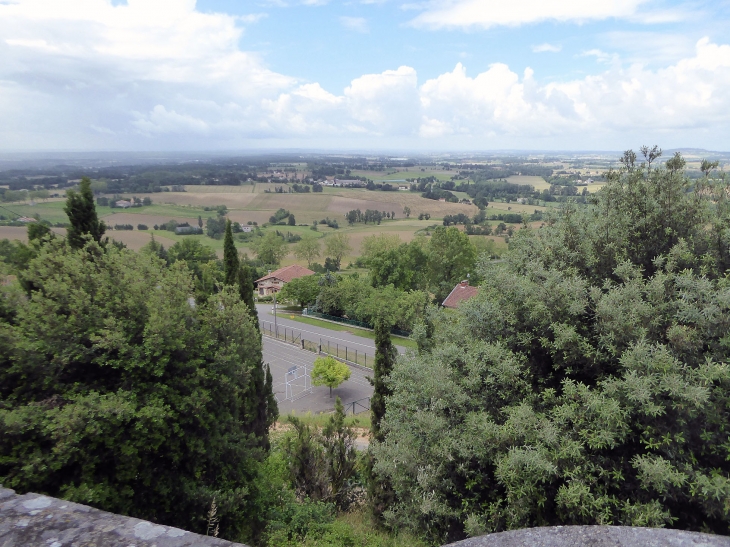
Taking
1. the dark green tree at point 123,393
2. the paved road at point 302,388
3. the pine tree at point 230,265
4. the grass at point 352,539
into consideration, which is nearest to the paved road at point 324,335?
the paved road at point 302,388

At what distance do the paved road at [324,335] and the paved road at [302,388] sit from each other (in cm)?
300

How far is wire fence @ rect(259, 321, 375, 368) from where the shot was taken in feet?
96.5

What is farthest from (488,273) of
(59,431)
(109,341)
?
(59,431)

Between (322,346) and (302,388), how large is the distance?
6.98 meters

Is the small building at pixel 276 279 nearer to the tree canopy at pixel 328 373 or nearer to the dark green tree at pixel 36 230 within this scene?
the tree canopy at pixel 328 373

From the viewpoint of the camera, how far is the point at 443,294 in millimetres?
41625

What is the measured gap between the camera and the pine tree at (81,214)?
9.45 meters

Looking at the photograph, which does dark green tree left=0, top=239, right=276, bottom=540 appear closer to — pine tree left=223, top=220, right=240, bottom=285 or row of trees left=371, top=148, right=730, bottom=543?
row of trees left=371, top=148, right=730, bottom=543

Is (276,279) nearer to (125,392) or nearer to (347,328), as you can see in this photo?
(347,328)

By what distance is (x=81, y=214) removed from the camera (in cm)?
962

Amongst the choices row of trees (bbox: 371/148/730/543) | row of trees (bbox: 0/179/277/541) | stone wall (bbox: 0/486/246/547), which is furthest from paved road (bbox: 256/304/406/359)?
stone wall (bbox: 0/486/246/547)

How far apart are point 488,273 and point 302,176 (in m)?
141

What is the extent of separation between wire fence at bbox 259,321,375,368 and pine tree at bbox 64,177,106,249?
2028 centimetres

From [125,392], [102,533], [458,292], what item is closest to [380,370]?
[125,392]
